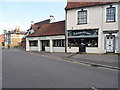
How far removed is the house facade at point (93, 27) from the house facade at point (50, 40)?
1.78m

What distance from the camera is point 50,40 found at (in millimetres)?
24172

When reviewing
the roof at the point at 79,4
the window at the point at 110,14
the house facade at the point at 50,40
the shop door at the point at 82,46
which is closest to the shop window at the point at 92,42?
the shop door at the point at 82,46

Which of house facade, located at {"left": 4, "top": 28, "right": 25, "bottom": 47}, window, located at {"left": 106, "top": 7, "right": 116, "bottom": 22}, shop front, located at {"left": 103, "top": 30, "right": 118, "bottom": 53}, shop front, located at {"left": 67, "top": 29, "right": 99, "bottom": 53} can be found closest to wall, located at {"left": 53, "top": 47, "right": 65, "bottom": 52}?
shop front, located at {"left": 67, "top": 29, "right": 99, "bottom": 53}

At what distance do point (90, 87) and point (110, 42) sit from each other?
13.8 meters

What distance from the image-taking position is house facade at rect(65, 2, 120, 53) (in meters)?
17.9

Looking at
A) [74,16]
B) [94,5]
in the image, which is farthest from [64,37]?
[94,5]

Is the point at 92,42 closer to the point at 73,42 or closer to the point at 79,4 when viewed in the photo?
the point at 73,42

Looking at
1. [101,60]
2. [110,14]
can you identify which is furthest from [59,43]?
[101,60]

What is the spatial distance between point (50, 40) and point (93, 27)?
27.3 ft

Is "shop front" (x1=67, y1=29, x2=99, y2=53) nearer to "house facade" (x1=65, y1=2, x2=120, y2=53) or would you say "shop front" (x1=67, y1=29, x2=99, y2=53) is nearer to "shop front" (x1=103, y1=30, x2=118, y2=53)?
"house facade" (x1=65, y1=2, x2=120, y2=53)

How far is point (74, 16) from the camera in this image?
2066 centimetres

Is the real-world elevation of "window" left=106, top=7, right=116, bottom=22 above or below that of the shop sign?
above

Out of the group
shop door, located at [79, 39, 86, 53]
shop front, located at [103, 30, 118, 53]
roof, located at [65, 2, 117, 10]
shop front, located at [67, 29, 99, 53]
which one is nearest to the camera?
shop front, located at [103, 30, 118, 53]

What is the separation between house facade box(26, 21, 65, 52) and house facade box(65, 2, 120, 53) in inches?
70.0
